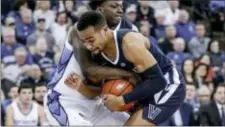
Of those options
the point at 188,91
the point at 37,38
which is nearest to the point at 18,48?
the point at 37,38

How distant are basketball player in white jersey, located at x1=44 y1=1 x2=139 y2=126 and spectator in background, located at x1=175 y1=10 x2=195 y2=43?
700 centimetres

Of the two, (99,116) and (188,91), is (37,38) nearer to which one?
(188,91)

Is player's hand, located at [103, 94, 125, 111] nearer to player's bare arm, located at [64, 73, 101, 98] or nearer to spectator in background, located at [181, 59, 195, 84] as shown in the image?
player's bare arm, located at [64, 73, 101, 98]

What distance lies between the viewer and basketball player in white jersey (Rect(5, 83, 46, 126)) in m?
9.98

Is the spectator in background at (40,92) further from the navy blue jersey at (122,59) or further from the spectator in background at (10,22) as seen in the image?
the navy blue jersey at (122,59)

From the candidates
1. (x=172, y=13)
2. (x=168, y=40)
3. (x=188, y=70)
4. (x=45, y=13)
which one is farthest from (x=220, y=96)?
(x=172, y=13)

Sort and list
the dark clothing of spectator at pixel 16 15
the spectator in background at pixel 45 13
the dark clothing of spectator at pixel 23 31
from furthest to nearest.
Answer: the spectator in background at pixel 45 13 → the dark clothing of spectator at pixel 16 15 → the dark clothing of spectator at pixel 23 31

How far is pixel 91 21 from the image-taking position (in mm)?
6512

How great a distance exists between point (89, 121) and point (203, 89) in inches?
186

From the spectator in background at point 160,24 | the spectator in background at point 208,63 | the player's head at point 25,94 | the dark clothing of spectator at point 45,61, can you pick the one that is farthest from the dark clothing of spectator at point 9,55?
the spectator in background at point 160,24

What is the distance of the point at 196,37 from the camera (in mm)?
14219

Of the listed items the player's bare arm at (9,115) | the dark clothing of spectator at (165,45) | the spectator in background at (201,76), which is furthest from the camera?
the dark clothing of spectator at (165,45)

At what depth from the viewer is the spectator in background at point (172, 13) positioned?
47.7ft

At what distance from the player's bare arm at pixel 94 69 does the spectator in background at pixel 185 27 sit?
24.1 feet
